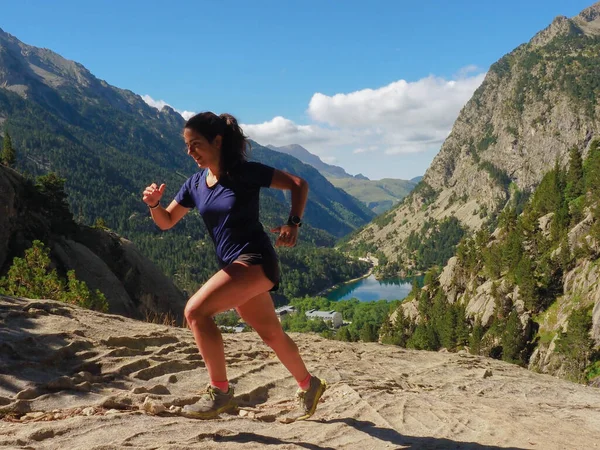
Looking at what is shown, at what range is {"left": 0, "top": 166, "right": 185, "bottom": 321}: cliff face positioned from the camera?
23109 millimetres

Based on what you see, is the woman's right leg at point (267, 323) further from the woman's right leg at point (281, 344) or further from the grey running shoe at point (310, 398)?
the grey running shoe at point (310, 398)

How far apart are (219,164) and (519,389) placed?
7.73 metres

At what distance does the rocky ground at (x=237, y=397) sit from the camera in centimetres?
462

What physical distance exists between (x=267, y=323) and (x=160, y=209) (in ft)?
5.49

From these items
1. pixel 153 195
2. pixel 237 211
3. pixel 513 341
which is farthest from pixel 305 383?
pixel 513 341

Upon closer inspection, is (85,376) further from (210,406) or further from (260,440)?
(260,440)

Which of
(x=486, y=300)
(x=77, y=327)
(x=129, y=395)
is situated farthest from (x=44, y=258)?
(x=486, y=300)

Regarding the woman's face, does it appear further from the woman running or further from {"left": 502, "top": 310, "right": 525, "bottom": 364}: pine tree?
{"left": 502, "top": 310, "right": 525, "bottom": 364}: pine tree

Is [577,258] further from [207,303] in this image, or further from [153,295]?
[207,303]

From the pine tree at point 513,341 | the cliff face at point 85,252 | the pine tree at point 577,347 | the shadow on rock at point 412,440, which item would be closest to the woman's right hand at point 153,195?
the shadow on rock at point 412,440

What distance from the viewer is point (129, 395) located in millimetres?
5734

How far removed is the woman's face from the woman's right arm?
65cm

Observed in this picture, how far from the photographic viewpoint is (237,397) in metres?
6.46

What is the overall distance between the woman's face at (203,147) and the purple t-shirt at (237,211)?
0.74 ft
